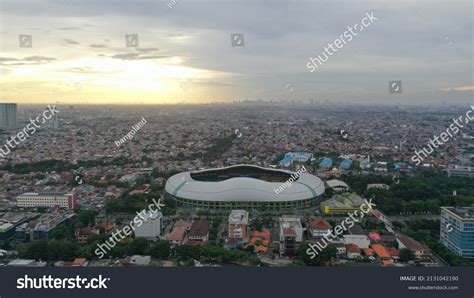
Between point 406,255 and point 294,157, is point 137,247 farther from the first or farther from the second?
A: point 294,157

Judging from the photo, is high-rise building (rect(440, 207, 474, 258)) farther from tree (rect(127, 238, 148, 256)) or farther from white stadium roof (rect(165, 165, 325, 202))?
tree (rect(127, 238, 148, 256))

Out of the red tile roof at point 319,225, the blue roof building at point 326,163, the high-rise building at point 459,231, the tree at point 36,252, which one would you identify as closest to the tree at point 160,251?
the tree at point 36,252

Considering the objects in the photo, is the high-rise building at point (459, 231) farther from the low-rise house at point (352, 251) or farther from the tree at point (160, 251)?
the tree at point (160, 251)

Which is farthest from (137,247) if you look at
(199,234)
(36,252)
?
(36,252)

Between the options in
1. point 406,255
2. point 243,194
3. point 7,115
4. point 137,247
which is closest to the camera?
point 406,255

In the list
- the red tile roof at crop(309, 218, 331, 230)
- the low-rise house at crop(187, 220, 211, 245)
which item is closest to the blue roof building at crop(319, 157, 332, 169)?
the red tile roof at crop(309, 218, 331, 230)

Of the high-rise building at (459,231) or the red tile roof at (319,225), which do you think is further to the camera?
the red tile roof at (319,225)

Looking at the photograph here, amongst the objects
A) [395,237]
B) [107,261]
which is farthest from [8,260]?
[395,237]

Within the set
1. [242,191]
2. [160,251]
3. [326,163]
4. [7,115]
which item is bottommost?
[160,251]
